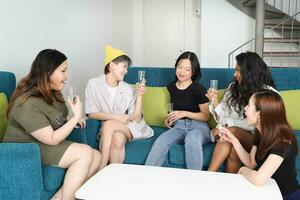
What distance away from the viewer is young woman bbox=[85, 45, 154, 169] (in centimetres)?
244

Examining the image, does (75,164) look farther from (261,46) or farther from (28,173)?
(261,46)

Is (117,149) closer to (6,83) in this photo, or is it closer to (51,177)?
(51,177)

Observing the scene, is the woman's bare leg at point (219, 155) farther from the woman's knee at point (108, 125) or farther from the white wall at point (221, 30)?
the white wall at point (221, 30)

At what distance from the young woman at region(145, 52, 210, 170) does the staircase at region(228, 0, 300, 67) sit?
3.30m

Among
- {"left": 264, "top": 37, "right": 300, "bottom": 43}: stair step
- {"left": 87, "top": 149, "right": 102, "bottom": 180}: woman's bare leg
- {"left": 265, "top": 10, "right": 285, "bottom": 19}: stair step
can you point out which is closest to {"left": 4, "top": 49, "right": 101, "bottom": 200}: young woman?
{"left": 87, "top": 149, "right": 102, "bottom": 180}: woman's bare leg

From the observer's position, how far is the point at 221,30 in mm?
5797

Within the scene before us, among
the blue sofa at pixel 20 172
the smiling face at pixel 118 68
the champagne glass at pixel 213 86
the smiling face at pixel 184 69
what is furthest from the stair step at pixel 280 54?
the blue sofa at pixel 20 172

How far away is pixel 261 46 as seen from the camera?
5.41 meters

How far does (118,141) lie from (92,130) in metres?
0.26

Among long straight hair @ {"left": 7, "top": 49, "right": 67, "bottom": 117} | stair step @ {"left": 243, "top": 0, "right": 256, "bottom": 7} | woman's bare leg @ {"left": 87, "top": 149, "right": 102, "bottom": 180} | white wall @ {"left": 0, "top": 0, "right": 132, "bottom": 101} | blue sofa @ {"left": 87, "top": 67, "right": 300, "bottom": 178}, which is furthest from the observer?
stair step @ {"left": 243, "top": 0, "right": 256, "bottom": 7}

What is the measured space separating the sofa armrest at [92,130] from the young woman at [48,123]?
50 cm

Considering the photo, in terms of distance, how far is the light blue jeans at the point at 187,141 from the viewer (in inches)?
87.0

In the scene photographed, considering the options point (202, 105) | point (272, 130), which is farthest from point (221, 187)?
point (202, 105)

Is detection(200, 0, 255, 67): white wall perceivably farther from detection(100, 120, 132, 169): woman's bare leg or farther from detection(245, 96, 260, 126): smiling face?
detection(245, 96, 260, 126): smiling face
